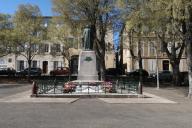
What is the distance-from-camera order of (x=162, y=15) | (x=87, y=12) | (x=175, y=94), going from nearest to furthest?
(x=162, y=15)
(x=175, y=94)
(x=87, y=12)

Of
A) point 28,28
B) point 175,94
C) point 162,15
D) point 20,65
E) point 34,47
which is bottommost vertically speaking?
point 175,94

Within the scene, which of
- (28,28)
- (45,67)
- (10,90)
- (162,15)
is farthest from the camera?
(45,67)

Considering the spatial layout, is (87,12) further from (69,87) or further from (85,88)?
(69,87)

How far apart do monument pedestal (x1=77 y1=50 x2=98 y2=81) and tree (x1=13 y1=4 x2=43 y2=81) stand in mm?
21598

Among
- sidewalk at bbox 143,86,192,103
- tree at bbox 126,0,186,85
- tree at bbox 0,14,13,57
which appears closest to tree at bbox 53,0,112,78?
sidewalk at bbox 143,86,192,103

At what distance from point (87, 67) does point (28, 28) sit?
23.4 m

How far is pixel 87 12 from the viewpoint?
155ft

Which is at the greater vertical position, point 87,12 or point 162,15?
point 87,12

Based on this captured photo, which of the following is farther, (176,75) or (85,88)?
(176,75)

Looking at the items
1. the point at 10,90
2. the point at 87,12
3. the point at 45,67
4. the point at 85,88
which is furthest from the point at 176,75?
the point at 45,67

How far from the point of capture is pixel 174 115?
64.4ft

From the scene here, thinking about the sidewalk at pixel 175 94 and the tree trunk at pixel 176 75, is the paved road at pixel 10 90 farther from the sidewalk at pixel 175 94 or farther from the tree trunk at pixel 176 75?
the tree trunk at pixel 176 75

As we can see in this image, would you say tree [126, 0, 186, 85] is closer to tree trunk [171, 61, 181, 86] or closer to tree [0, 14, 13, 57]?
tree trunk [171, 61, 181, 86]

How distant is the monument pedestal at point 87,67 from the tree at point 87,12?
934 centimetres
